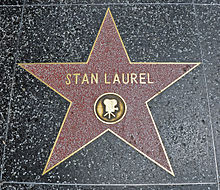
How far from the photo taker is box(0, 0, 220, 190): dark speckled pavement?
136cm

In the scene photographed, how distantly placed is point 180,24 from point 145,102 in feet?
2.28

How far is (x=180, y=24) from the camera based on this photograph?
61.6 inches

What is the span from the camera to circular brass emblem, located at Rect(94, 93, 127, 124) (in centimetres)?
140

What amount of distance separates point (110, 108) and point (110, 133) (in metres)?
0.18

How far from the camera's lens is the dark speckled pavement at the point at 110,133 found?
136 cm

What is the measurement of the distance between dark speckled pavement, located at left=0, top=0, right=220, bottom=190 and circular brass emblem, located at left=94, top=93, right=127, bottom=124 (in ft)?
0.44

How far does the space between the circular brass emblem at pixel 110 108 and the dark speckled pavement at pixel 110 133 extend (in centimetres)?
13

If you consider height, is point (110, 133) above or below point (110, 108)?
below

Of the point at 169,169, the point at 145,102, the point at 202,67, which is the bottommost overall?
the point at 169,169

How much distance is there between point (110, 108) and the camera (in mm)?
1411

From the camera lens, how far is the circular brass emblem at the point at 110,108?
1.40 metres

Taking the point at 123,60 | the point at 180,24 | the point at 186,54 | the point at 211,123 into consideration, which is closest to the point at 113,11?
the point at 123,60

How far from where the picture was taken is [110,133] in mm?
1413

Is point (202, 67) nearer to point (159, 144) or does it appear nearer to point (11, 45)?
point (159, 144)
